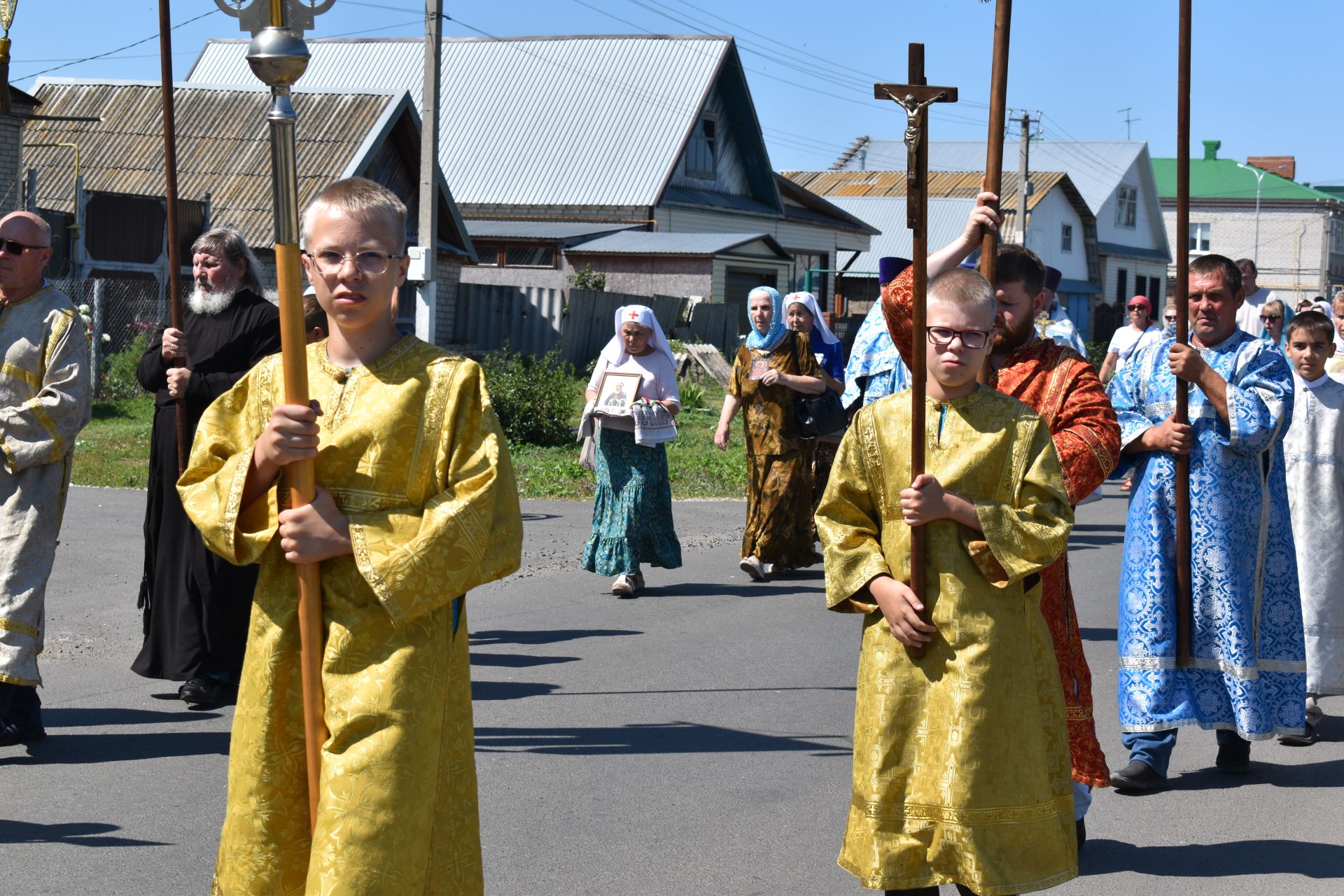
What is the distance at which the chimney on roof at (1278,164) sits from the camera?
279 ft

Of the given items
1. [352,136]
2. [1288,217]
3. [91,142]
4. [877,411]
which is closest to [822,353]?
[877,411]

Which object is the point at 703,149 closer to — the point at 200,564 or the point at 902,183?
the point at 902,183

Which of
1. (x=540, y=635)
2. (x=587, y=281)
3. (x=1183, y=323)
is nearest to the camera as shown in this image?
(x=1183, y=323)

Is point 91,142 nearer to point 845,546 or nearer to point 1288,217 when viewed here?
point 845,546

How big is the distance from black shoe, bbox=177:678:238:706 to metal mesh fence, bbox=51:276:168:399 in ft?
48.7

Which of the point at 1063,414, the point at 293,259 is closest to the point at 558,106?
the point at 1063,414

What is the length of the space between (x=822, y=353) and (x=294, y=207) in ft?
27.8

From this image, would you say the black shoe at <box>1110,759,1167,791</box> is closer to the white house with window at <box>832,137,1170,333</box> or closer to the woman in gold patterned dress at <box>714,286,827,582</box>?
the woman in gold patterned dress at <box>714,286,827,582</box>

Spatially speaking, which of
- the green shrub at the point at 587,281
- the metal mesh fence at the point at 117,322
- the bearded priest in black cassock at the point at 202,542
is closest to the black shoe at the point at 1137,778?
the bearded priest in black cassock at the point at 202,542

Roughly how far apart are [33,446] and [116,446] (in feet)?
40.0

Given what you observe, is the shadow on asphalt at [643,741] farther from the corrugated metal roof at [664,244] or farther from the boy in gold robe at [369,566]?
the corrugated metal roof at [664,244]

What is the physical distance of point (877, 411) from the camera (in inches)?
160

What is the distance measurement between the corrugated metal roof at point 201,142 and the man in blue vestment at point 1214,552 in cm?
2051

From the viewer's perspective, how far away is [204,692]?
23.2ft
